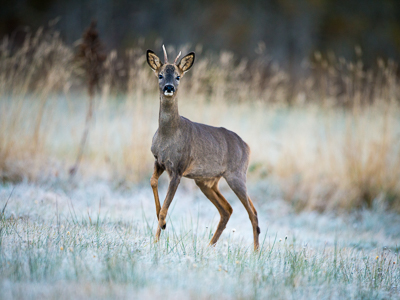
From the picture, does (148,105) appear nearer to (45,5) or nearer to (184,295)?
(184,295)

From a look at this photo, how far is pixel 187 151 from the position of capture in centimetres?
393

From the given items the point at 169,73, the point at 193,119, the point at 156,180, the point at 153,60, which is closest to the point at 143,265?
the point at 156,180

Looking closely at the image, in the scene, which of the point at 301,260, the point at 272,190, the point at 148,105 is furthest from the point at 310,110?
the point at 301,260

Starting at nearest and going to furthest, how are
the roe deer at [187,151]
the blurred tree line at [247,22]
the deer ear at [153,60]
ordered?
1. the roe deer at [187,151]
2. the deer ear at [153,60]
3. the blurred tree line at [247,22]

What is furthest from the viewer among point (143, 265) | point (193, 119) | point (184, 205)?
point (193, 119)

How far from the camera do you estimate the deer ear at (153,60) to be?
4.09 meters

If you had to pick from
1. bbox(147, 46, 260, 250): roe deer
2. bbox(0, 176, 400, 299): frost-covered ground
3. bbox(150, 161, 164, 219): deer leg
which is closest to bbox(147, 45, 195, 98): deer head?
bbox(147, 46, 260, 250): roe deer

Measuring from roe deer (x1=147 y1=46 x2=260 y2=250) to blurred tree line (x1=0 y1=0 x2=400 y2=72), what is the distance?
15415mm

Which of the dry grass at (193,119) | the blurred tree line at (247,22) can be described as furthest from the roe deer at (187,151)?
the blurred tree line at (247,22)

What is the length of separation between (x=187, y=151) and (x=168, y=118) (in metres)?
0.34

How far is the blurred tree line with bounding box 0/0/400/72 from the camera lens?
1962 cm

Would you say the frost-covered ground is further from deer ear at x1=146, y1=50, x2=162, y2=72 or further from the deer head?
deer ear at x1=146, y1=50, x2=162, y2=72

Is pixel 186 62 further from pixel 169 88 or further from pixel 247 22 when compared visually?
pixel 247 22

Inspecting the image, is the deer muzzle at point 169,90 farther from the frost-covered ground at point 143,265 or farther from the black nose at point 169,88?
the frost-covered ground at point 143,265
